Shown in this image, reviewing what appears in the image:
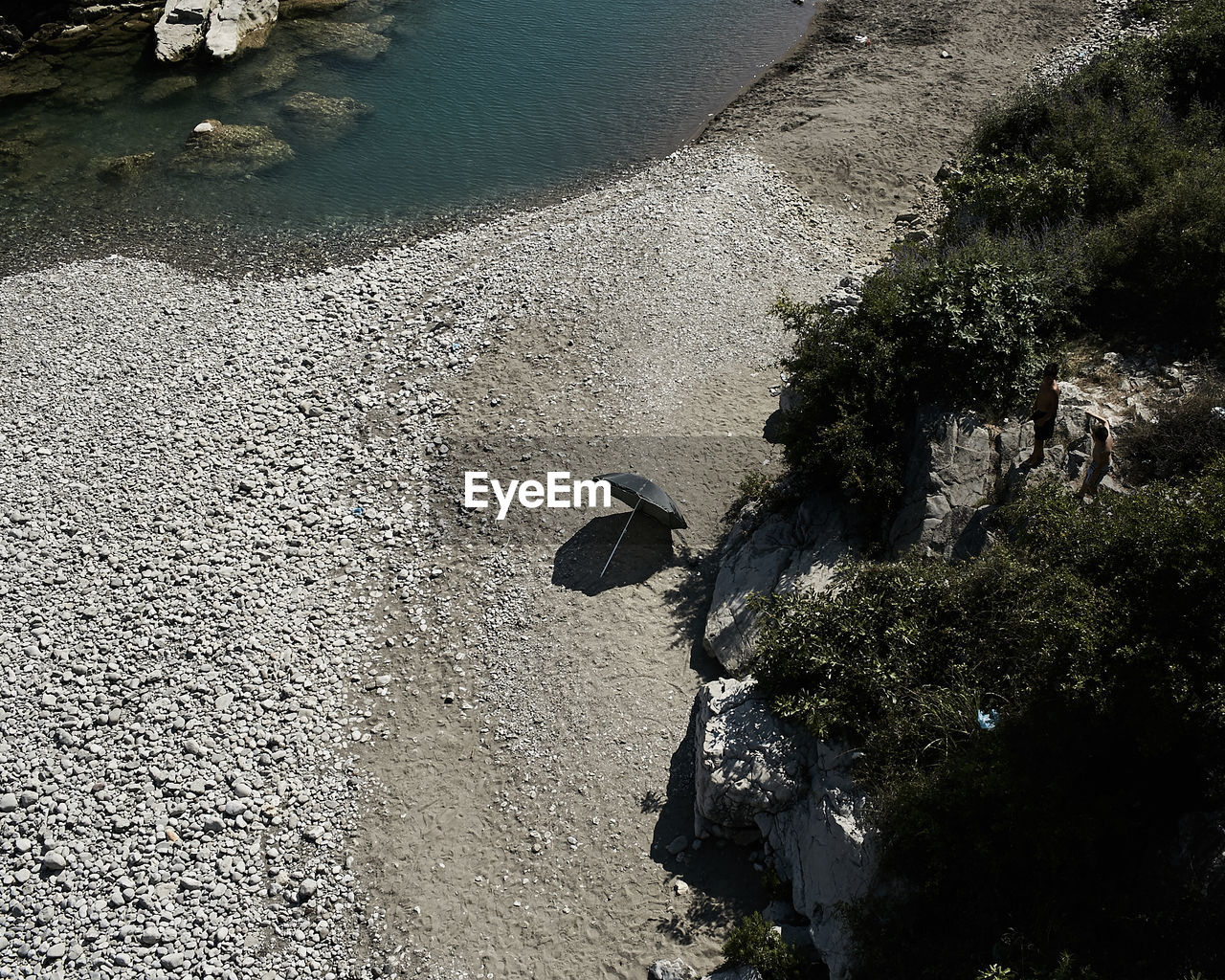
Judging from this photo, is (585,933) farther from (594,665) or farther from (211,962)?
(211,962)

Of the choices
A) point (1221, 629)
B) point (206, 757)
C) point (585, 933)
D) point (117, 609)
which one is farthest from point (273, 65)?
point (1221, 629)

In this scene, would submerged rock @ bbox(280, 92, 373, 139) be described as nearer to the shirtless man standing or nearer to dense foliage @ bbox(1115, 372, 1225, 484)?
the shirtless man standing

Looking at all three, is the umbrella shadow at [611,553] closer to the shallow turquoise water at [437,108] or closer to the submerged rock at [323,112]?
the shallow turquoise water at [437,108]

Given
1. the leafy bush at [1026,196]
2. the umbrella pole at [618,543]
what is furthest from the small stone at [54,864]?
the leafy bush at [1026,196]

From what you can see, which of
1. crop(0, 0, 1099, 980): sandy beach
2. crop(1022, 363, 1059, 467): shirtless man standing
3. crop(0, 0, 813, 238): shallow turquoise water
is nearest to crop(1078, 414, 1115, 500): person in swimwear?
crop(1022, 363, 1059, 467): shirtless man standing

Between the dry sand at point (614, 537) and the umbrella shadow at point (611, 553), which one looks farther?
the umbrella shadow at point (611, 553)

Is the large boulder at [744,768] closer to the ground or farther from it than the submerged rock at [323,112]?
closer to the ground

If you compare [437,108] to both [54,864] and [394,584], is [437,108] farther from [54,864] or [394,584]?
[54,864]
